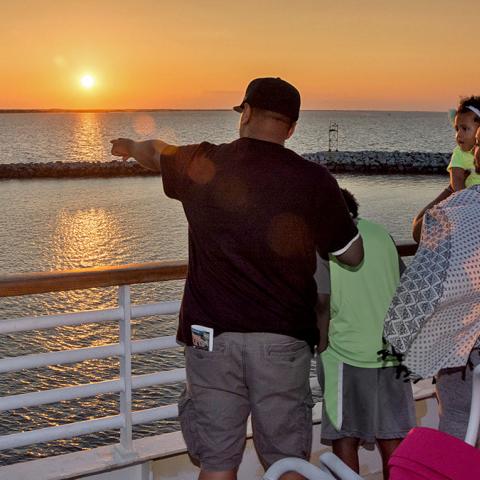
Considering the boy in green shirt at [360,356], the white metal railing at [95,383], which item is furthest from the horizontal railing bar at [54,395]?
the boy in green shirt at [360,356]

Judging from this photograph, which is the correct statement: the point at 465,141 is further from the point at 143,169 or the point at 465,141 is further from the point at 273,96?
the point at 143,169

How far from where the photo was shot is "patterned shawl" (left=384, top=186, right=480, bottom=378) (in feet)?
6.23

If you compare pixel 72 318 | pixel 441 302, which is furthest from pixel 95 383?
pixel 441 302

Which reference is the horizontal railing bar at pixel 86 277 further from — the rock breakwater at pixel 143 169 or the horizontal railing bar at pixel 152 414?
the rock breakwater at pixel 143 169

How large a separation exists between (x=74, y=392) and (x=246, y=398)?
915mm

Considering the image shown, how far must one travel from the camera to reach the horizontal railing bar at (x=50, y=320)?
9.32 ft

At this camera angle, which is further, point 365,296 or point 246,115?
point 365,296

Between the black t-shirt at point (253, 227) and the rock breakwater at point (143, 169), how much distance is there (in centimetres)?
7193

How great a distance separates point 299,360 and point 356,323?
0.35m

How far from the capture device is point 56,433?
304cm

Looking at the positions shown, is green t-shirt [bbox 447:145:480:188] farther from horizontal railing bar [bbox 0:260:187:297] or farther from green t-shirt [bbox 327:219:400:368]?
horizontal railing bar [bbox 0:260:187:297]

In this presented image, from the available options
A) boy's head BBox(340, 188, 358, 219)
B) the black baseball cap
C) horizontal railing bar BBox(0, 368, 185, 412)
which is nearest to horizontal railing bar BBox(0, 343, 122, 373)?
horizontal railing bar BBox(0, 368, 185, 412)

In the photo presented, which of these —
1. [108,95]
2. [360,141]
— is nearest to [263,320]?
[360,141]

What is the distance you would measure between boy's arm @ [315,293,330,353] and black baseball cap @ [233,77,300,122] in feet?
1.91
